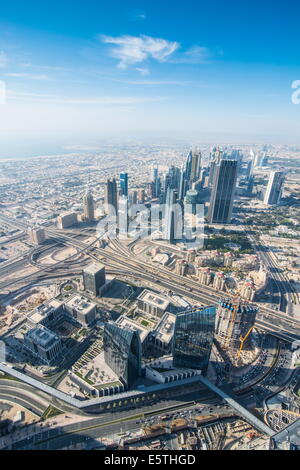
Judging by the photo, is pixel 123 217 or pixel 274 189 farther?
pixel 274 189

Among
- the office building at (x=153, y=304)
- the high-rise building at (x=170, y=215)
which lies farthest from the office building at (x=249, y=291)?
the high-rise building at (x=170, y=215)

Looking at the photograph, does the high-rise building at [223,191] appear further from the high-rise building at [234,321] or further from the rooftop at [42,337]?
the rooftop at [42,337]

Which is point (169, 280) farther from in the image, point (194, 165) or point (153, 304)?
point (194, 165)

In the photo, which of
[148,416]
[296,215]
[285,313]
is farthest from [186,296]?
[296,215]

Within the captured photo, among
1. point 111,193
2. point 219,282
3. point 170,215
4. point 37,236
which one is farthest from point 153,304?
point 111,193

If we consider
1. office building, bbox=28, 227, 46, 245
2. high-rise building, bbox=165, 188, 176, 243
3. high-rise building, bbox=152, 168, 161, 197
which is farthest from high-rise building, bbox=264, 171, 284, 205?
office building, bbox=28, 227, 46, 245

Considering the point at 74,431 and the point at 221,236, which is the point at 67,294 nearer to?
the point at 74,431

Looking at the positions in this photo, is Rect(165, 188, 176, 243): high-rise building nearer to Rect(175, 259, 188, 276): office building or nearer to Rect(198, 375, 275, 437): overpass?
Rect(175, 259, 188, 276): office building
